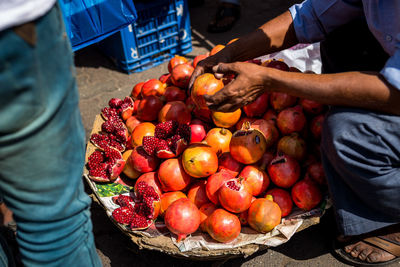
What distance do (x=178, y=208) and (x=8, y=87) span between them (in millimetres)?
1224

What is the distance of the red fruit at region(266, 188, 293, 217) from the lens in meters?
1.98

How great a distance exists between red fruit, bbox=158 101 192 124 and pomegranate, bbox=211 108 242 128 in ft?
0.70

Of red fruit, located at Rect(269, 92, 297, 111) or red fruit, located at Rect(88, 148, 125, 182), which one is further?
red fruit, located at Rect(269, 92, 297, 111)

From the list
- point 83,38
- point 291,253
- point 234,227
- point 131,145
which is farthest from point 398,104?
point 83,38

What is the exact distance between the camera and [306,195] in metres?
1.93

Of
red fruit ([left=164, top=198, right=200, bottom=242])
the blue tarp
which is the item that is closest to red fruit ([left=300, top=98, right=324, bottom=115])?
red fruit ([left=164, top=198, right=200, bottom=242])

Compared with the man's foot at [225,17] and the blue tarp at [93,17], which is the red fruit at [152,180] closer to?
the blue tarp at [93,17]

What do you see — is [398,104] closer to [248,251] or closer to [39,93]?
[248,251]

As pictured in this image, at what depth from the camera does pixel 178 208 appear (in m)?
1.86

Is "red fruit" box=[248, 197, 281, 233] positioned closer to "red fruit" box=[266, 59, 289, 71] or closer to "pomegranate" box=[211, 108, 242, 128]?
"pomegranate" box=[211, 108, 242, 128]

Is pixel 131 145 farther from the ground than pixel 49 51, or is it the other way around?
pixel 49 51

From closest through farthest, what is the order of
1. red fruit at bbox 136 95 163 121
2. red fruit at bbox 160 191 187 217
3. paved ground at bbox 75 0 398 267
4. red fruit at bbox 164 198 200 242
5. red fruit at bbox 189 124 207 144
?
red fruit at bbox 164 198 200 242 → red fruit at bbox 160 191 187 217 → paved ground at bbox 75 0 398 267 → red fruit at bbox 189 124 207 144 → red fruit at bbox 136 95 163 121

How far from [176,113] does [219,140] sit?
38 cm

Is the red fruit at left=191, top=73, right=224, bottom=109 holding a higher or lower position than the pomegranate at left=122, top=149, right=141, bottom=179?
higher
